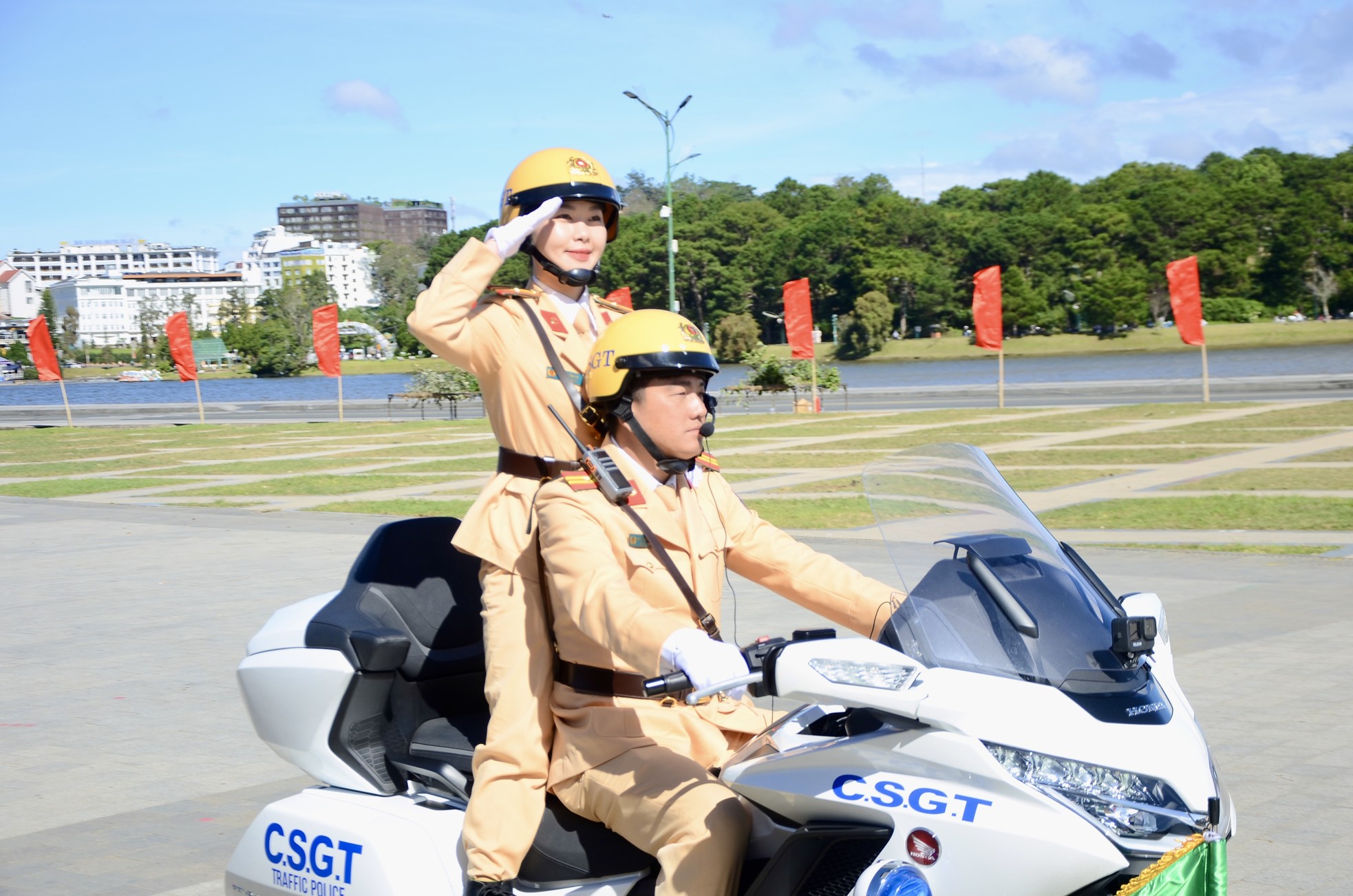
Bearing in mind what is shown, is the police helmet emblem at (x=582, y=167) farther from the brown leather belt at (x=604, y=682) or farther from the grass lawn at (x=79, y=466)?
the grass lawn at (x=79, y=466)

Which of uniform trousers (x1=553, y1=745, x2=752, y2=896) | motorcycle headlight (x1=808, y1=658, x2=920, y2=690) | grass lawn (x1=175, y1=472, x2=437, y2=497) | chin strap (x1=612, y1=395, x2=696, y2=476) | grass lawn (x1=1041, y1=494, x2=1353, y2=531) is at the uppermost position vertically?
chin strap (x1=612, y1=395, x2=696, y2=476)

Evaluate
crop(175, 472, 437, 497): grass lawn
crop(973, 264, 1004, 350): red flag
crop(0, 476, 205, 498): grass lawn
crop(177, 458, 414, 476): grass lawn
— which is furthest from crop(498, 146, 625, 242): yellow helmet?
crop(973, 264, 1004, 350): red flag

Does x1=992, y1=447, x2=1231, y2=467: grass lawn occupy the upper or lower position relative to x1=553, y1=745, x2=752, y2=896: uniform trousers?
lower

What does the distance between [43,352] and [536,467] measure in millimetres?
38922

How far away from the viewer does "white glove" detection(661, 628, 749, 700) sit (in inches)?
89.1

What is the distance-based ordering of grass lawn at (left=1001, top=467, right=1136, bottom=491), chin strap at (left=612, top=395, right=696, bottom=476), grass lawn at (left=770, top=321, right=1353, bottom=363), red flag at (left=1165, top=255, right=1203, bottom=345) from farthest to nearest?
grass lawn at (left=770, top=321, right=1353, bottom=363)
red flag at (left=1165, top=255, right=1203, bottom=345)
grass lawn at (left=1001, top=467, right=1136, bottom=491)
chin strap at (left=612, top=395, right=696, bottom=476)

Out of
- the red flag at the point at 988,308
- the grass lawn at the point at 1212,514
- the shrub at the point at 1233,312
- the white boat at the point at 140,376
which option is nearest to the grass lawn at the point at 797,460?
the grass lawn at the point at 1212,514

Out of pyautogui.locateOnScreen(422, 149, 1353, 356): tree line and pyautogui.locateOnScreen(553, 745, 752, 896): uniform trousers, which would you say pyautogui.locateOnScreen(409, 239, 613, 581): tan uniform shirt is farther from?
pyautogui.locateOnScreen(422, 149, 1353, 356): tree line

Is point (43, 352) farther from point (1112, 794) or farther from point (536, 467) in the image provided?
point (1112, 794)

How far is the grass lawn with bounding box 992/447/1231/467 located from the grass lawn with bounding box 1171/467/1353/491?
159 cm

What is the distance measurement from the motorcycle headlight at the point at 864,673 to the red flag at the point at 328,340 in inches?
1329

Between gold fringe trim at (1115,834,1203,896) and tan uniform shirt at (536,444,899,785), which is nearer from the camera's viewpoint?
gold fringe trim at (1115,834,1203,896)

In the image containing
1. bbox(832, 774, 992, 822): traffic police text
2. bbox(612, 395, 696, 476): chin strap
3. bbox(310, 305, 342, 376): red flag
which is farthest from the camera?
bbox(310, 305, 342, 376): red flag

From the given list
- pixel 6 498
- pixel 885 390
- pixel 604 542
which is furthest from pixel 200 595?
pixel 885 390
